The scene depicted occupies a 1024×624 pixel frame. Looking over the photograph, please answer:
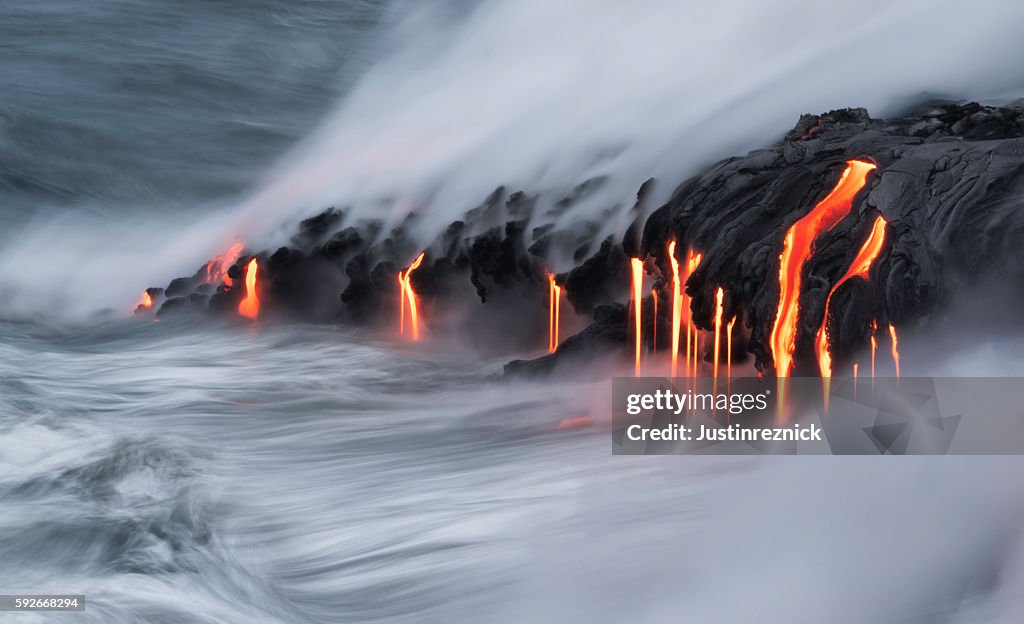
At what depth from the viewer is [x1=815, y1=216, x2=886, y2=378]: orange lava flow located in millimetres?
4645

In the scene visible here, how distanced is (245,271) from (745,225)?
557cm

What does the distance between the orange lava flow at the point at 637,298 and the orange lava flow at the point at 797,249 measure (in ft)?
3.99

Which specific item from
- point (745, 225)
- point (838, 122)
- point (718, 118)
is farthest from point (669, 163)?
point (745, 225)

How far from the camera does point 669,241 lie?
5.66 metres

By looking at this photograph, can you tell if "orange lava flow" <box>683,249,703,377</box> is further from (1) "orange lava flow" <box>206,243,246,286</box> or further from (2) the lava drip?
(2) the lava drip

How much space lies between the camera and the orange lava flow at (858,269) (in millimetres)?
4645

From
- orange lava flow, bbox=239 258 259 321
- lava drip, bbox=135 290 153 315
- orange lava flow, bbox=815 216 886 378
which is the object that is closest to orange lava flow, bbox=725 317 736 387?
orange lava flow, bbox=815 216 886 378

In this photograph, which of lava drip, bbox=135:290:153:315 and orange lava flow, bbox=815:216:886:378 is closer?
orange lava flow, bbox=815:216:886:378

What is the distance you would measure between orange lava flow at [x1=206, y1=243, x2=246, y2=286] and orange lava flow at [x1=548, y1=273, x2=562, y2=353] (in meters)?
A: 3.84

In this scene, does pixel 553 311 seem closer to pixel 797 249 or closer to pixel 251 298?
pixel 797 249

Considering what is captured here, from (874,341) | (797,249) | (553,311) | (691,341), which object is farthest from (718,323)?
(553,311)

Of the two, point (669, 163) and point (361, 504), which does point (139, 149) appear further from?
point (361, 504)

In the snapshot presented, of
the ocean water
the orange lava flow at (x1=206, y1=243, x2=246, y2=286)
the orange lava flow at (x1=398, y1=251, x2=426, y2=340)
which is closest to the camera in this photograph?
the ocean water

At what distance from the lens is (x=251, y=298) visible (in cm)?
962
